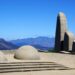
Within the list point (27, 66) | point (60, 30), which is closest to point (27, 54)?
point (27, 66)

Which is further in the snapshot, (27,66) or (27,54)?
(27,54)

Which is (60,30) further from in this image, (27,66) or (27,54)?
(27,66)

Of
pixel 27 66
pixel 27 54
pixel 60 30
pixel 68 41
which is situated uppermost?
pixel 60 30

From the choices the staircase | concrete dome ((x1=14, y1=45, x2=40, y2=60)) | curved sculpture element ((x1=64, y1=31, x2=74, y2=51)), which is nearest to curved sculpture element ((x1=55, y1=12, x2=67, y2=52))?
curved sculpture element ((x1=64, y1=31, x2=74, y2=51))

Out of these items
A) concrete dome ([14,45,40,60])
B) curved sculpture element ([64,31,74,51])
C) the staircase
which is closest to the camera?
the staircase

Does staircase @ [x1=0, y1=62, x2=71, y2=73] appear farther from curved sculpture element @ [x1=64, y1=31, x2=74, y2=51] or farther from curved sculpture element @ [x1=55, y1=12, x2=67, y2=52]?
curved sculpture element @ [x1=55, y1=12, x2=67, y2=52]

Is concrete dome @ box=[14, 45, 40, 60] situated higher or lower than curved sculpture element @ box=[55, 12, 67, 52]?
lower

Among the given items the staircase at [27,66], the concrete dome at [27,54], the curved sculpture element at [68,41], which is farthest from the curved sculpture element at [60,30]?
the staircase at [27,66]

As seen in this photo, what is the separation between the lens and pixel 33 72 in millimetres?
15758

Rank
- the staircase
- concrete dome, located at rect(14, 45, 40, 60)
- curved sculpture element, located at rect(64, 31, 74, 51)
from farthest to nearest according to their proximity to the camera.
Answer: curved sculpture element, located at rect(64, 31, 74, 51)
concrete dome, located at rect(14, 45, 40, 60)
the staircase

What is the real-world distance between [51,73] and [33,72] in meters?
1.06

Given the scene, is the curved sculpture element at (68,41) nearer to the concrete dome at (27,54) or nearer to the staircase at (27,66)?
the concrete dome at (27,54)

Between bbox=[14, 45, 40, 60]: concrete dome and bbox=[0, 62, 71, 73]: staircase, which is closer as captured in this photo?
bbox=[0, 62, 71, 73]: staircase

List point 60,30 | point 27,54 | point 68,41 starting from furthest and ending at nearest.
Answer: point 60,30, point 68,41, point 27,54
